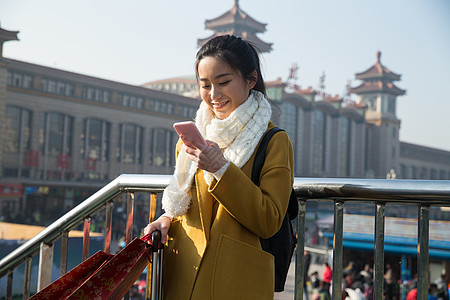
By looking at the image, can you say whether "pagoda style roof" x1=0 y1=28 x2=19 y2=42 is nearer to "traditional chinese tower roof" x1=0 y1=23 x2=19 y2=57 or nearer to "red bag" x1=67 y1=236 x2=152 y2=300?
"traditional chinese tower roof" x1=0 y1=23 x2=19 y2=57

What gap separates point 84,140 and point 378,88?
35.0 metres

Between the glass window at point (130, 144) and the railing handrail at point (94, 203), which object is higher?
the glass window at point (130, 144)

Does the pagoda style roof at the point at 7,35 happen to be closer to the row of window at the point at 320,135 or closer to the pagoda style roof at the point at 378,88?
the row of window at the point at 320,135

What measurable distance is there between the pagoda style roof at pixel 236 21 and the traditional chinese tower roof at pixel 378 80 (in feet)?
46.4

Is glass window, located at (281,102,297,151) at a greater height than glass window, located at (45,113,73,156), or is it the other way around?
glass window, located at (281,102,297,151)

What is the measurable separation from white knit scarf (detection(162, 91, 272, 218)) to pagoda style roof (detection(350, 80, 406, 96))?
53653mm

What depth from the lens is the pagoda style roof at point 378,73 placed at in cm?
5353

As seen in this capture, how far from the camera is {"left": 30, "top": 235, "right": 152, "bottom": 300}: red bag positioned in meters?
1.21

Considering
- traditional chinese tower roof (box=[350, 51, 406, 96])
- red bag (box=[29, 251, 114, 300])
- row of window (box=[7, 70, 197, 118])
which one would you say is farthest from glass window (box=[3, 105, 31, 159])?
traditional chinese tower roof (box=[350, 51, 406, 96])

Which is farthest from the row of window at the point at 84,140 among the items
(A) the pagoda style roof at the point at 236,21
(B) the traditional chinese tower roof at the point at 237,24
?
(A) the pagoda style roof at the point at 236,21

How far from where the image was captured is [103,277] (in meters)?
1.23

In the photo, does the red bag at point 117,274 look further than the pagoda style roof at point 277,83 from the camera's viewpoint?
No

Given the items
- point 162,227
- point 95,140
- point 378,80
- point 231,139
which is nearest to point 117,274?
point 162,227

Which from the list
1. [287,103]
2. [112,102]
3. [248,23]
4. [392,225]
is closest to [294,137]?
[287,103]
